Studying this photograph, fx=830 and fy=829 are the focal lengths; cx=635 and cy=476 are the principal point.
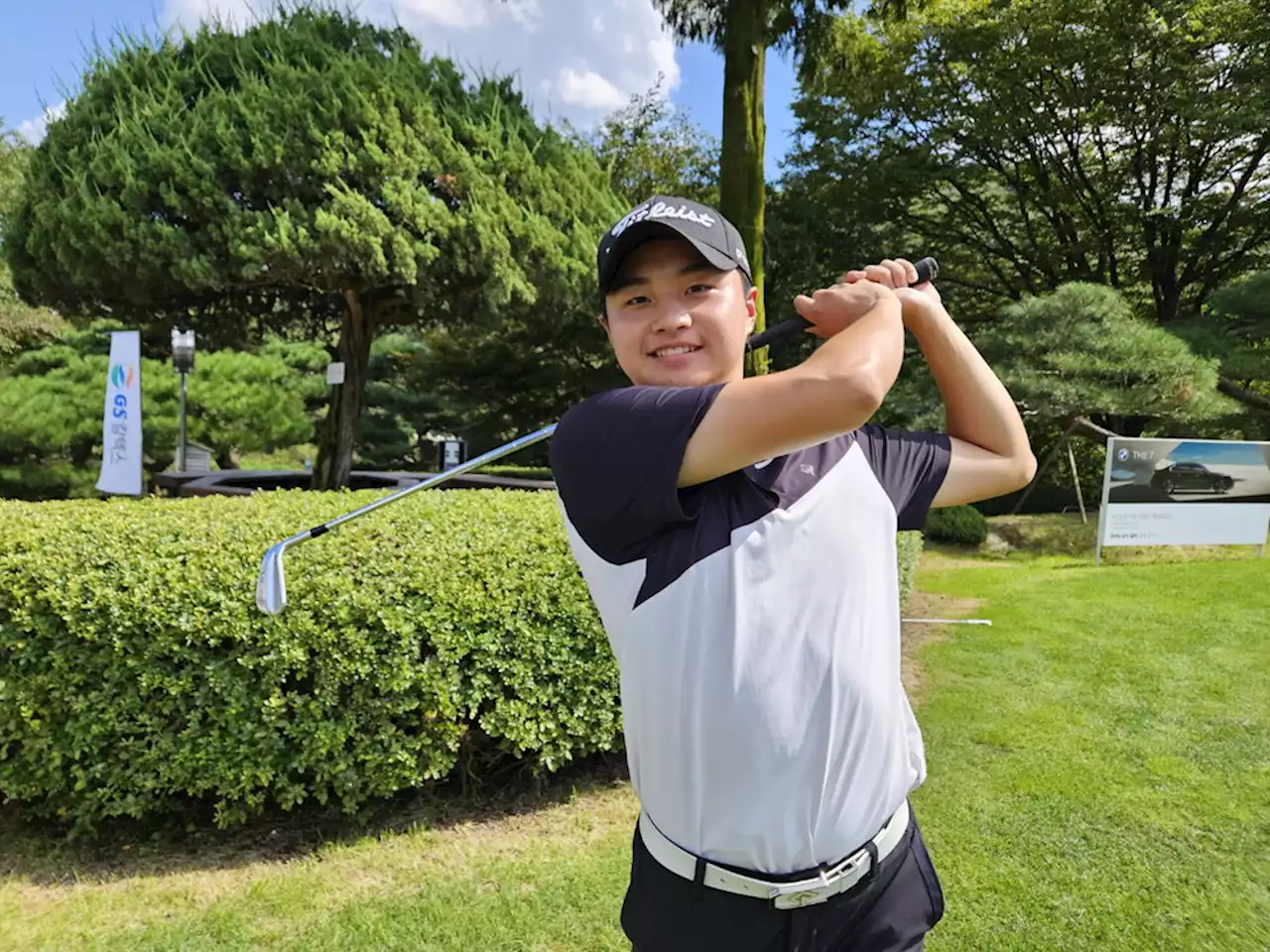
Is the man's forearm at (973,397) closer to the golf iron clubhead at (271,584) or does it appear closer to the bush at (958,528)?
the golf iron clubhead at (271,584)

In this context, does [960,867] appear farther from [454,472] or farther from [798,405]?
[798,405]

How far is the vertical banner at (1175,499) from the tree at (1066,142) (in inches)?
234

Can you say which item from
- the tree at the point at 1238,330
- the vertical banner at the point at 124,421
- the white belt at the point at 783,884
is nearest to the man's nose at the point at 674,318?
the white belt at the point at 783,884

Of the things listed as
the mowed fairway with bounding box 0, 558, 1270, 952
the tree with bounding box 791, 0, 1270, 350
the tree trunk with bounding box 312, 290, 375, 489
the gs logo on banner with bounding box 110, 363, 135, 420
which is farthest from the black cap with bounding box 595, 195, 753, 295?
the tree with bounding box 791, 0, 1270, 350

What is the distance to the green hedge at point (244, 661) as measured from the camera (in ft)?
9.39

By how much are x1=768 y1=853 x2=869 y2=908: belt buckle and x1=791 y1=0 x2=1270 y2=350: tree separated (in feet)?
44.1

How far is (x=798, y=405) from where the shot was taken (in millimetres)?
1014

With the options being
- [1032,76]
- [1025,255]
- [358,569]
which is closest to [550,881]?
[358,569]

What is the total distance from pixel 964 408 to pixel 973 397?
26 millimetres

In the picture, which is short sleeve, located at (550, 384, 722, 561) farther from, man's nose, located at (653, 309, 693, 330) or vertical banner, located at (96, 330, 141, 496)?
vertical banner, located at (96, 330, 141, 496)

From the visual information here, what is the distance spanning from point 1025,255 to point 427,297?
44.7ft

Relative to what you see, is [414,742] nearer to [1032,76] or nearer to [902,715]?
[902,715]

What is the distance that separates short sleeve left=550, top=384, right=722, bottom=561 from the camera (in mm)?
1071

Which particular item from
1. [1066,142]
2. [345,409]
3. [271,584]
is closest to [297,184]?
[345,409]
